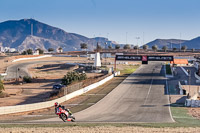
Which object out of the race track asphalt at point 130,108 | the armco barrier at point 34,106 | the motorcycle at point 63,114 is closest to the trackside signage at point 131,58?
the race track asphalt at point 130,108

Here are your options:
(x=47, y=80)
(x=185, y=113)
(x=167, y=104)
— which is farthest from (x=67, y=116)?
(x=47, y=80)

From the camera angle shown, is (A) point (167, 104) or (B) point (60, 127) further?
(A) point (167, 104)

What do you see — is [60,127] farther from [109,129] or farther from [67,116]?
[109,129]

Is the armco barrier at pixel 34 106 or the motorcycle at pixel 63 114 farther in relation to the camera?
the armco barrier at pixel 34 106

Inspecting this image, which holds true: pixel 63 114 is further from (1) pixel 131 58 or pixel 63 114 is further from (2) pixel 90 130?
(1) pixel 131 58

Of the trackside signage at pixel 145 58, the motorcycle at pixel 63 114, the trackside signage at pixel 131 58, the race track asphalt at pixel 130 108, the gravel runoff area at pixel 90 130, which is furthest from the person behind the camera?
the trackside signage at pixel 131 58

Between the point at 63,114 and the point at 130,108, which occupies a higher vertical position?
the point at 63,114

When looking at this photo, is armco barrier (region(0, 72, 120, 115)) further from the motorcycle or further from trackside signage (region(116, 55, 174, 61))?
trackside signage (region(116, 55, 174, 61))

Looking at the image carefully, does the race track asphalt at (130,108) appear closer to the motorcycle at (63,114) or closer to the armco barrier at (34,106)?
the armco barrier at (34,106)

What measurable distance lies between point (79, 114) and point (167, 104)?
14632 millimetres

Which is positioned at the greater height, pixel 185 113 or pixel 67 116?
pixel 67 116

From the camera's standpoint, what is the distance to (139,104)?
4297 centimetres

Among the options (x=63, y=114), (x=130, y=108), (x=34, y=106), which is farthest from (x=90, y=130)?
(x=34, y=106)

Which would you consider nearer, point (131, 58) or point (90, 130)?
point (90, 130)
